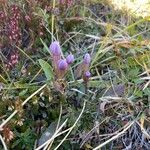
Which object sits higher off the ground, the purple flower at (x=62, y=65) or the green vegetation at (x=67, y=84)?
the purple flower at (x=62, y=65)

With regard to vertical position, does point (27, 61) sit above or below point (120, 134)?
above

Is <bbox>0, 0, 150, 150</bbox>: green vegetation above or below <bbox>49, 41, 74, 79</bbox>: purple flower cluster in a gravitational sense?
below

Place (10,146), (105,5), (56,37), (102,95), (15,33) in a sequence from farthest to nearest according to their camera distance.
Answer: (105,5) → (56,37) → (15,33) → (102,95) → (10,146)

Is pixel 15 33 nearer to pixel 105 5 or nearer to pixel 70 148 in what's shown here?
pixel 70 148

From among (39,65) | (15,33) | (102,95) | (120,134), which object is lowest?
(120,134)

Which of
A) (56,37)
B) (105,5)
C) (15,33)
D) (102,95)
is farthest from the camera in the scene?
(105,5)

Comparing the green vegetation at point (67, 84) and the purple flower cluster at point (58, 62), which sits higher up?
the purple flower cluster at point (58, 62)

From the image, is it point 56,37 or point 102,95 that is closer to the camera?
point 102,95

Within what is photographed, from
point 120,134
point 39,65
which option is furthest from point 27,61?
point 120,134

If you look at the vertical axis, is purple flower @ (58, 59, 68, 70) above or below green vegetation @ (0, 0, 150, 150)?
above

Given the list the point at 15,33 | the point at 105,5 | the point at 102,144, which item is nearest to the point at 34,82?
the point at 15,33

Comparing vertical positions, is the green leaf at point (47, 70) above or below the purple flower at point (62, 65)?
below
